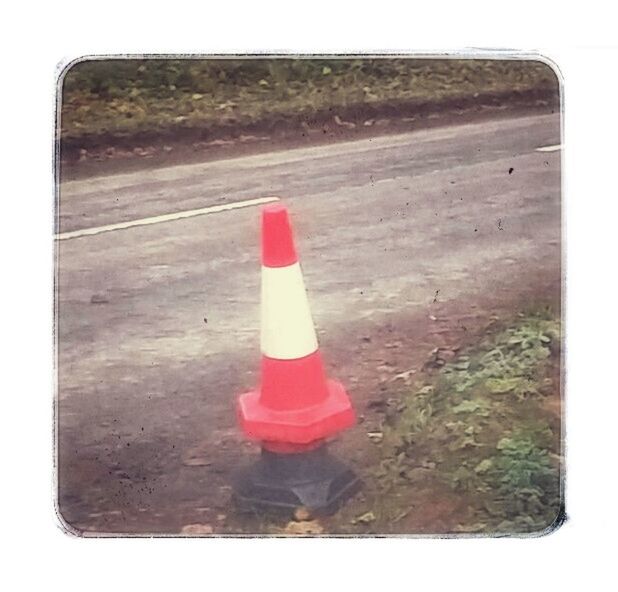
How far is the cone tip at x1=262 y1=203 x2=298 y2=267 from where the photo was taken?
106cm

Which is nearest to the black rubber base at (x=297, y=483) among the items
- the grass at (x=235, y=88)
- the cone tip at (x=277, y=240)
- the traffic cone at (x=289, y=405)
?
the traffic cone at (x=289, y=405)

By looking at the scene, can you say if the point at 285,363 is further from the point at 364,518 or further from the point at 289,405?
the point at 364,518

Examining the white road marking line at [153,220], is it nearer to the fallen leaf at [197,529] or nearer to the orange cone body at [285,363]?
the orange cone body at [285,363]

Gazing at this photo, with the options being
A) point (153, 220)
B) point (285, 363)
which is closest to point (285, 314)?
point (285, 363)

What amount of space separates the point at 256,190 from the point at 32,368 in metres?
0.35

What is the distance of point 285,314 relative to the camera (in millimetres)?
1062

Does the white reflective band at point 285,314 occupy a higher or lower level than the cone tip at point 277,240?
lower

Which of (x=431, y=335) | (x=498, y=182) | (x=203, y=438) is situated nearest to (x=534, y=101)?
(x=498, y=182)

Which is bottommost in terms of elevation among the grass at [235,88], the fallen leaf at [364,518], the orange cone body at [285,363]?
the fallen leaf at [364,518]

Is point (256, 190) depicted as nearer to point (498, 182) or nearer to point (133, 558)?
point (498, 182)

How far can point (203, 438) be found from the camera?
3.53 ft

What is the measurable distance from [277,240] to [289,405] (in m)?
0.20

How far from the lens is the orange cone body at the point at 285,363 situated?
1.06 meters

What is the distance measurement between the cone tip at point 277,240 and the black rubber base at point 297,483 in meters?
0.23
